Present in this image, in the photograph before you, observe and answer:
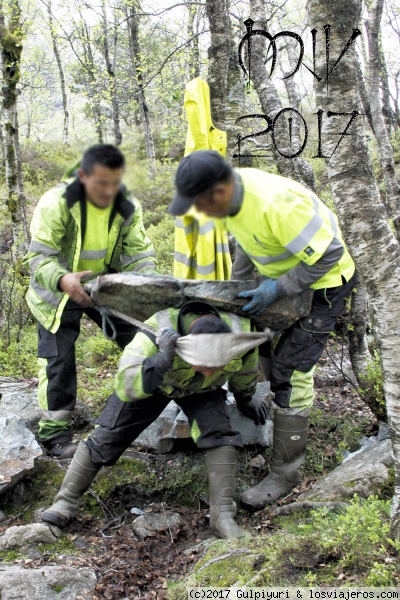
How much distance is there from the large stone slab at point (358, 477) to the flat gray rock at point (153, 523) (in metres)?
0.89

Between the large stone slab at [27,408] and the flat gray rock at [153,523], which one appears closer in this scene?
the flat gray rock at [153,523]

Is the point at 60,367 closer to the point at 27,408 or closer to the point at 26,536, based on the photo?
the point at 27,408

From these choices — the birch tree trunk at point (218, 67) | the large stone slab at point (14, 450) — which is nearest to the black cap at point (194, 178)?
the large stone slab at point (14, 450)

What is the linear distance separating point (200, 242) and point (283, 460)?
1.71 metres

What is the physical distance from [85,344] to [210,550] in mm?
3988

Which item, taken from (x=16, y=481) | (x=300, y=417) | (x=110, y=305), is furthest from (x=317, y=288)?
(x=16, y=481)

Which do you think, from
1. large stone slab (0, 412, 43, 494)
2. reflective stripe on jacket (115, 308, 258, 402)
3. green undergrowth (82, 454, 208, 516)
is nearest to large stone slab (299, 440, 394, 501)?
green undergrowth (82, 454, 208, 516)

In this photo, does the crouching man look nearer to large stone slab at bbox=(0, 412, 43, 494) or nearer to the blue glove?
the blue glove

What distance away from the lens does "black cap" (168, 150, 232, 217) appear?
7.34 feet

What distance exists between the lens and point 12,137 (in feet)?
22.3

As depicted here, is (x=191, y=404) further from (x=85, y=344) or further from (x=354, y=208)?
(x=85, y=344)

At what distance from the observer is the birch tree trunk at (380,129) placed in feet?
28.1

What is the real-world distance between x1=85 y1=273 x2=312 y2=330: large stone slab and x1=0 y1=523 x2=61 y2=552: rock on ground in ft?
4.69

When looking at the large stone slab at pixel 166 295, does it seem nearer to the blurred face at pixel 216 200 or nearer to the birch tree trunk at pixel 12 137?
the blurred face at pixel 216 200
